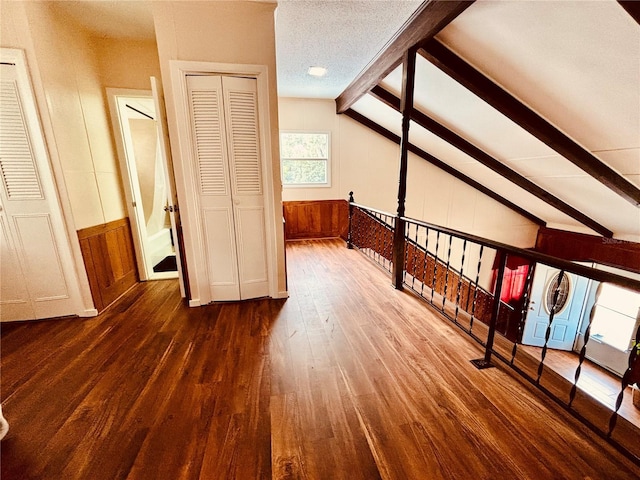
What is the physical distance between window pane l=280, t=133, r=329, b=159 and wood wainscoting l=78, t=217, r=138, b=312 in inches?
126

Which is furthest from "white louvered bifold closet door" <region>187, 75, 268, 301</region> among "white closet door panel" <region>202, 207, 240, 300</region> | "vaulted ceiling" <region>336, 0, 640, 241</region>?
"vaulted ceiling" <region>336, 0, 640, 241</region>

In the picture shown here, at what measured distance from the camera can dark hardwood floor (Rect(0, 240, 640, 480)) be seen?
1.22 m

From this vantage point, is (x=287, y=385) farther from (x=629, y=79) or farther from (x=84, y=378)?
(x=629, y=79)

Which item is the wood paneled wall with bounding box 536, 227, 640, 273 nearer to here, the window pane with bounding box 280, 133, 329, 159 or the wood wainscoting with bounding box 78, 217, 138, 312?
the window pane with bounding box 280, 133, 329, 159

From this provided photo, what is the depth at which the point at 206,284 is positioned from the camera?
8.91ft

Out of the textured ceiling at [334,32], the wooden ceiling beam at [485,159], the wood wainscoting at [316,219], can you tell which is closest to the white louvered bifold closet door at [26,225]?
the textured ceiling at [334,32]

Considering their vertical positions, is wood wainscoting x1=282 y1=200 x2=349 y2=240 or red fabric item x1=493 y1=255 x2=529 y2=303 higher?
wood wainscoting x1=282 y1=200 x2=349 y2=240

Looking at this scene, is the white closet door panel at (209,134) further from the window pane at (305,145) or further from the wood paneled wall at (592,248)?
the wood paneled wall at (592,248)

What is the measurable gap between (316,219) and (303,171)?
3.43ft

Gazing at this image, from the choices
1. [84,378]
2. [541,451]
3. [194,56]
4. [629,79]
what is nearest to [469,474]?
[541,451]

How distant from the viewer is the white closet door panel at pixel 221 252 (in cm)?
262

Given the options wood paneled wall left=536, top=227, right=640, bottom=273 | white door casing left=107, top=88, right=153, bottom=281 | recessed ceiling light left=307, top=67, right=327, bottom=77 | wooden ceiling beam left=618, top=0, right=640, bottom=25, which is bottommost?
wood paneled wall left=536, top=227, right=640, bottom=273

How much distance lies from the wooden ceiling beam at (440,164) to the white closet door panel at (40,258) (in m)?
4.94

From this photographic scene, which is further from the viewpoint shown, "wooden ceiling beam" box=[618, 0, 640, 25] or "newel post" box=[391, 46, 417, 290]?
"newel post" box=[391, 46, 417, 290]
